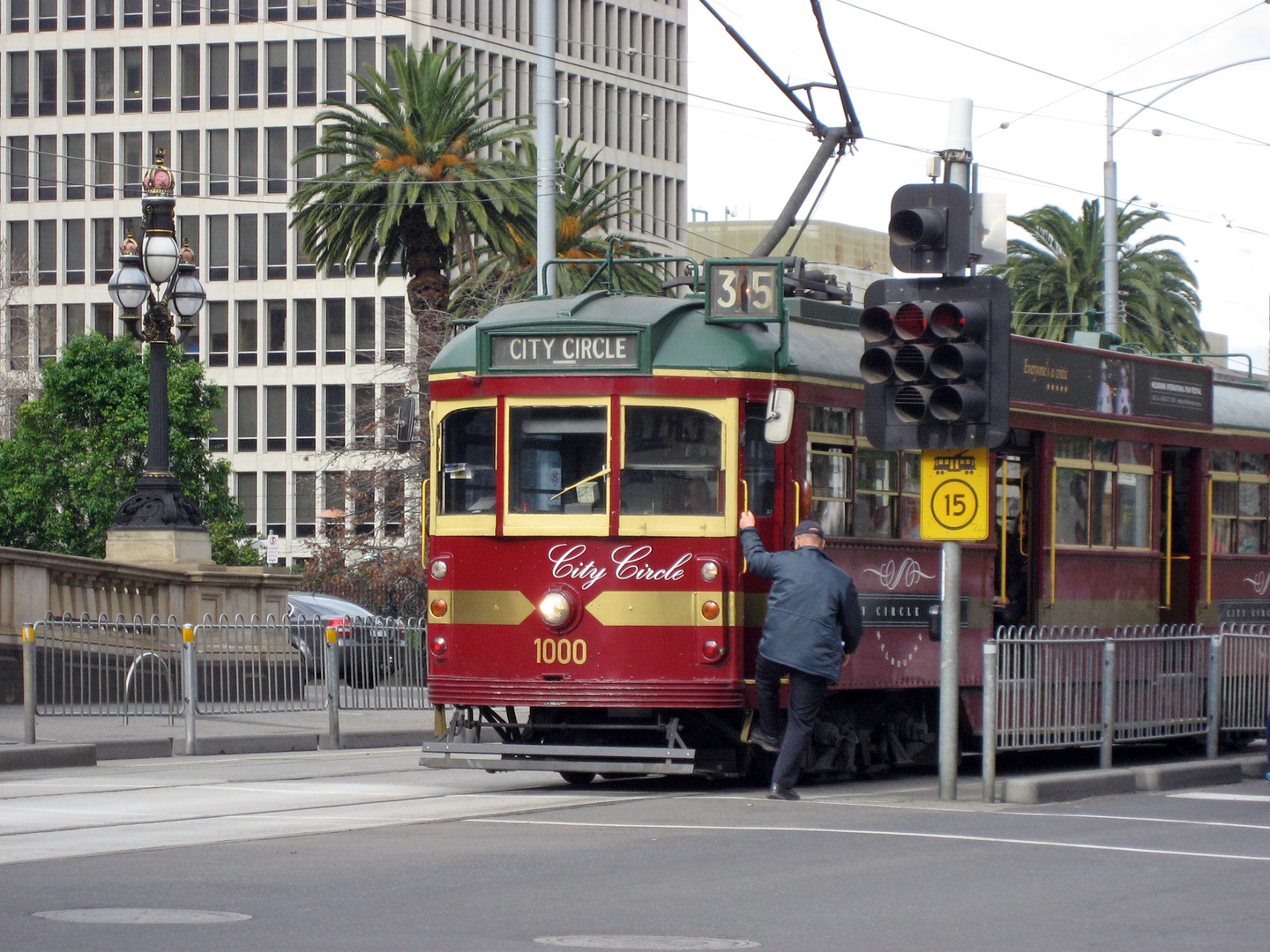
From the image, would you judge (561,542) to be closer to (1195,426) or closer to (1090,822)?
(1090,822)

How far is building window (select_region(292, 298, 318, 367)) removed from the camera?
84.9 metres

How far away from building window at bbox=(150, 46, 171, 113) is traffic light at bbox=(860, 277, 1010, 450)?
7522cm

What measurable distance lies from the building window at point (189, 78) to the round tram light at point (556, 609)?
74.1 metres

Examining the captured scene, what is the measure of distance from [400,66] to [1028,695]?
27890 mm

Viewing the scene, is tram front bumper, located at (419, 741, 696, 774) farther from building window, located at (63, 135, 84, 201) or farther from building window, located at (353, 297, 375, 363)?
building window, located at (63, 135, 84, 201)

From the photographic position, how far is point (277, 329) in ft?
281

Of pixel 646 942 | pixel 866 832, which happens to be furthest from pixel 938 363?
pixel 646 942

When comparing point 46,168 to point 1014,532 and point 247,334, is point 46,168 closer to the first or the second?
point 247,334

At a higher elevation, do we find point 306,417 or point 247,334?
point 247,334

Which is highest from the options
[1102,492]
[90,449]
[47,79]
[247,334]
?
[47,79]

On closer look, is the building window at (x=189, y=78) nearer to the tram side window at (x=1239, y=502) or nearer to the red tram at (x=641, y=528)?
the tram side window at (x=1239, y=502)

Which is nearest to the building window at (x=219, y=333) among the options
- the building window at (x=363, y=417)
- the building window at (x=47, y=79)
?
the building window at (x=363, y=417)

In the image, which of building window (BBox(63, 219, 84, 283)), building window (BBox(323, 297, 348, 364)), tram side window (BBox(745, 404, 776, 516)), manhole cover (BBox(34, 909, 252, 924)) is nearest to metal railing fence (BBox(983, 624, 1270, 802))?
tram side window (BBox(745, 404, 776, 516))

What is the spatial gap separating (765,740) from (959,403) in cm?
238
